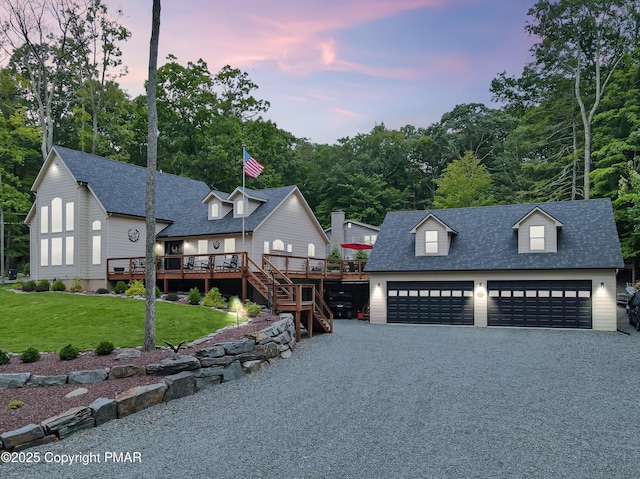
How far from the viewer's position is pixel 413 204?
188 feet

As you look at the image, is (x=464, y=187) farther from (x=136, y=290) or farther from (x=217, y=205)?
(x=136, y=290)

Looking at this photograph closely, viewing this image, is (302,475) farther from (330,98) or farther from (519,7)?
(519,7)

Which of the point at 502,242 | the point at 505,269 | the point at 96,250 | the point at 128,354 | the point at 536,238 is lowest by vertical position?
the point at 128,354

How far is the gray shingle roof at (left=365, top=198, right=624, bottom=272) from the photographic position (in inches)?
822

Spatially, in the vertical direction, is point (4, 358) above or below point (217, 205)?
below

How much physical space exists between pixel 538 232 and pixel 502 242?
1.87m

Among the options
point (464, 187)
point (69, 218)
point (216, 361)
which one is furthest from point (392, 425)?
point (464, 187)

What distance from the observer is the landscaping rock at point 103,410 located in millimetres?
8109

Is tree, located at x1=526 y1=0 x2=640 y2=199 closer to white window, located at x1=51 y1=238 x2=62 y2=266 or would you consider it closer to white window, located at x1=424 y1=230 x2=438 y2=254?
white window, located at x1=424 y1=230 x2=438 y2=254

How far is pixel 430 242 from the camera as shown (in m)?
24.4

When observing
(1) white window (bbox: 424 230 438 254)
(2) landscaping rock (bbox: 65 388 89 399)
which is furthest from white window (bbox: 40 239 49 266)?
(1) white window (bbox: 424 230 438 254)

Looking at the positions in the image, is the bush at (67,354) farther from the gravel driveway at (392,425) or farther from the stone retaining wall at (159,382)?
the gravel driveway at (392,425)

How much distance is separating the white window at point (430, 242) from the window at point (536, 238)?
478cm

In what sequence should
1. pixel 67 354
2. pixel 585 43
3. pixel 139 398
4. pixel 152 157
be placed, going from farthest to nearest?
pixel 585 43
pixel 152 157
pixel 67 354
pixel 139 398
